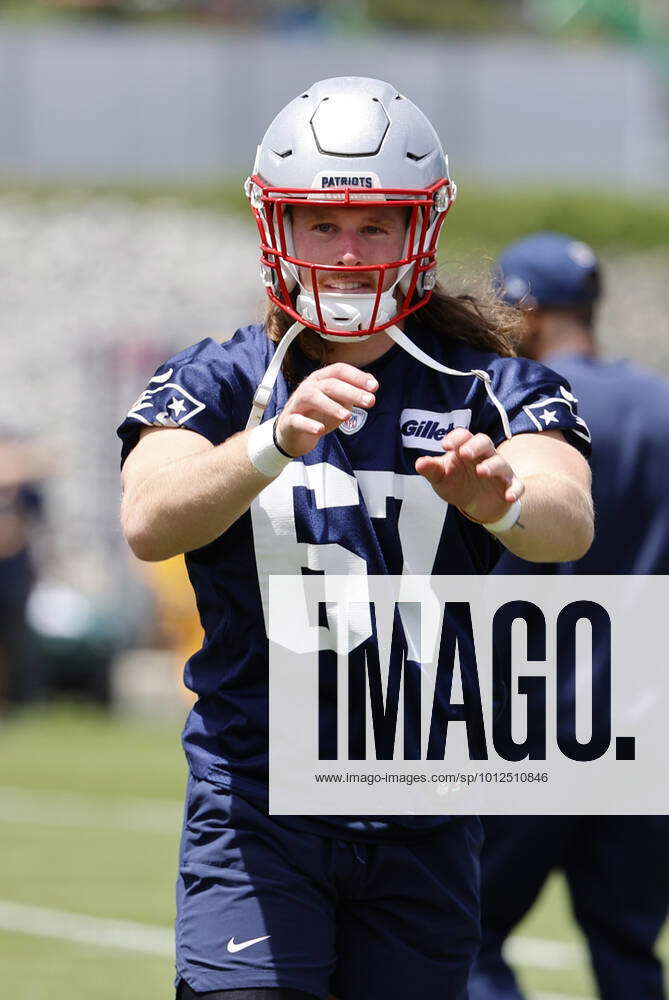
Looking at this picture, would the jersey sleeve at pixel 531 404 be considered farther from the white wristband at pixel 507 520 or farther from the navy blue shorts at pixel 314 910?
the navy blue shorts at pixel 314 910

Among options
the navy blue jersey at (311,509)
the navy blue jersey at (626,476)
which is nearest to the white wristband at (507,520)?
the navy blue jersey at (311,509)

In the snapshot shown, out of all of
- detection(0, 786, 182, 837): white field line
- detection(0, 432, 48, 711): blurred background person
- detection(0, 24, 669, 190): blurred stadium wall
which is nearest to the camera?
detection(0, 786, 182, 837): white field line

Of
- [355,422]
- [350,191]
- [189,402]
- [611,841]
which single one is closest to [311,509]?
[355,422]

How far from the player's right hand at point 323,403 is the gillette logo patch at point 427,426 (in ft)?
1.38

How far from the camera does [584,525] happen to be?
119 inches

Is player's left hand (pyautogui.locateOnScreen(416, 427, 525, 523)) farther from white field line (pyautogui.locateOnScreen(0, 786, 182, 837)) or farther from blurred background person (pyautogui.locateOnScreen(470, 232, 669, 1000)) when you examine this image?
white field line (pyautogui.locateOnScreen(0, 786, 182, 837))

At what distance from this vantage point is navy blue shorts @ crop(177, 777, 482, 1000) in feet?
9.96

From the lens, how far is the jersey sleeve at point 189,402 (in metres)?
3.10

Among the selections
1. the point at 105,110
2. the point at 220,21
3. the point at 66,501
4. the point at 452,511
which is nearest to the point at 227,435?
the point at 452,511

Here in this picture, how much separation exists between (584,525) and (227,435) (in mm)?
653

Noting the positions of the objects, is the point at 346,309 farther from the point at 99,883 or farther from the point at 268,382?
the point at 99,883

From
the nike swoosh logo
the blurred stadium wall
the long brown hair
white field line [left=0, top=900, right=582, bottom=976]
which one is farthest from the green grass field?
the blurred stadium wall

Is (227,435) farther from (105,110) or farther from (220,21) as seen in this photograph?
(220,21)

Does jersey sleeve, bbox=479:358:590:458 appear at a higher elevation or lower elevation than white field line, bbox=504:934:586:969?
higher
